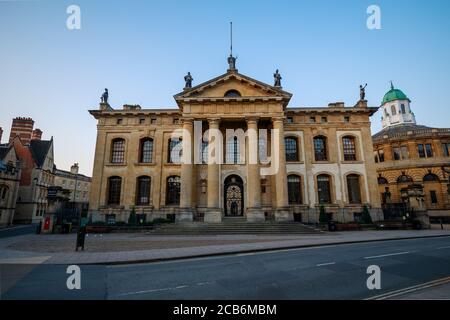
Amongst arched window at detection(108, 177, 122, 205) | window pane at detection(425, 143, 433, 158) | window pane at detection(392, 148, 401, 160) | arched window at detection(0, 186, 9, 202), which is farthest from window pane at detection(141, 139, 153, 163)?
window pane at detection(425, 143, 433, 158)

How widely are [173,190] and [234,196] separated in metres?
7.15

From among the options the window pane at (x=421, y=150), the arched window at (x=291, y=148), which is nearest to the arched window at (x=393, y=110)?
the window pane at (x=421, y=150)

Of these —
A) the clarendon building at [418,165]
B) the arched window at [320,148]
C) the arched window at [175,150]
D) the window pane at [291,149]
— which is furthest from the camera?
the clarendon building at [418,165]

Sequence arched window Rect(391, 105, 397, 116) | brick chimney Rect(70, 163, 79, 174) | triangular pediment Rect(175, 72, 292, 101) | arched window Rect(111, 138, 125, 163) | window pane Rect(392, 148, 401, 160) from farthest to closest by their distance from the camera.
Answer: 1. brick chimney Rect(70, 163, 79, 174)
2. arched window Rect(391, 105, 397, 116)
3. window pane Rect(392, 148, 401, 160)
4. arched window Rect(111, 138, 125, 163)
5. triangular pediment Rect(175, 72, 292, 101)

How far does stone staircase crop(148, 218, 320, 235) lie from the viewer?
2050 cm

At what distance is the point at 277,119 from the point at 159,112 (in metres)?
14.1

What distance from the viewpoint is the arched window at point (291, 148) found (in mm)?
29039

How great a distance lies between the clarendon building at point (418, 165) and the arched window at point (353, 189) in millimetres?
12407

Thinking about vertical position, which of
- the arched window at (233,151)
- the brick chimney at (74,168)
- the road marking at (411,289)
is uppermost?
the brick chimney at (74,168)

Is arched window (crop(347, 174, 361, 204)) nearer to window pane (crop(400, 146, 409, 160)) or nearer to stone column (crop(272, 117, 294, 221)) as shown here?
stone column (crop(272, 117, 294, 221))

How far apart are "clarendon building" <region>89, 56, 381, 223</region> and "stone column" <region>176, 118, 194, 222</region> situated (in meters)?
0.10

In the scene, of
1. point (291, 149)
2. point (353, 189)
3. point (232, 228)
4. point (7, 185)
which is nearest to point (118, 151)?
point (232, 228)

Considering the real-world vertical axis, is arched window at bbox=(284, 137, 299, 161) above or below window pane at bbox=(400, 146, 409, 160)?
below

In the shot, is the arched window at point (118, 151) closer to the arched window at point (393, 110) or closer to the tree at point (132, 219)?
the tree at point (132, 219)
